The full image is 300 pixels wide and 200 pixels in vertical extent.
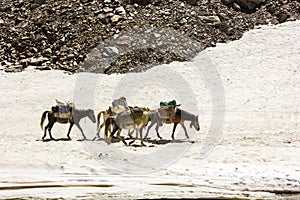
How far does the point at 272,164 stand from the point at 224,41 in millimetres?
11650

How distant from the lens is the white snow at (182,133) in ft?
27.8

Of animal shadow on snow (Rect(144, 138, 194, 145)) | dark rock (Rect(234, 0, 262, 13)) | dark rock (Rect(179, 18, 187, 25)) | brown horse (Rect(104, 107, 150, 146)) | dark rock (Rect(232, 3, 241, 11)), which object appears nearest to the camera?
brown horse (Rect(104, 107, 150, 146))

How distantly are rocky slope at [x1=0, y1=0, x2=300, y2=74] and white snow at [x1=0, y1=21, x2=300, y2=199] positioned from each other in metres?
0.76

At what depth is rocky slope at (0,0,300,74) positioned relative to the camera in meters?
20.3

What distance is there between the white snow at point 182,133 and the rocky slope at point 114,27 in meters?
0.76

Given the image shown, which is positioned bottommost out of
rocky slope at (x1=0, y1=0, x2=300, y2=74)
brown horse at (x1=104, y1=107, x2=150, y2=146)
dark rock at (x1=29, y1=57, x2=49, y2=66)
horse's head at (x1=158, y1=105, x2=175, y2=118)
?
brown horse at (x1=104, y1=107, x2=150, y2=146)

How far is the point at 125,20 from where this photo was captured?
70.3 ft

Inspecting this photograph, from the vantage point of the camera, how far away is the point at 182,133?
13.4 meters

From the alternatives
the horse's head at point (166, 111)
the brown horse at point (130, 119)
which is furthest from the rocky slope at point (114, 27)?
the brown horse at point (130, 119)

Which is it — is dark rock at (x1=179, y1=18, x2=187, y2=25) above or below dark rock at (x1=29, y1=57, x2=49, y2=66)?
above

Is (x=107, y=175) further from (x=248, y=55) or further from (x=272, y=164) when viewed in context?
(x=248, y=55)

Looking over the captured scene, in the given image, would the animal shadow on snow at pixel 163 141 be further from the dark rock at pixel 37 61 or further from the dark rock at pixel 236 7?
the dark rock at pixel 236 7

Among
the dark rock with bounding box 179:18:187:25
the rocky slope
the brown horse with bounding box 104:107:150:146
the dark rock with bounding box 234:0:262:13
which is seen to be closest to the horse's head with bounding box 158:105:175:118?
the brown horse with bounding box 104:107:150:146

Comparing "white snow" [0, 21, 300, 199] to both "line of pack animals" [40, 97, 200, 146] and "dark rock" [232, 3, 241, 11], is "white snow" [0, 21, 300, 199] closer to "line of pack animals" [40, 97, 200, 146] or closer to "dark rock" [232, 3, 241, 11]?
"line of pack animals" [40, 97, 200, 146]
